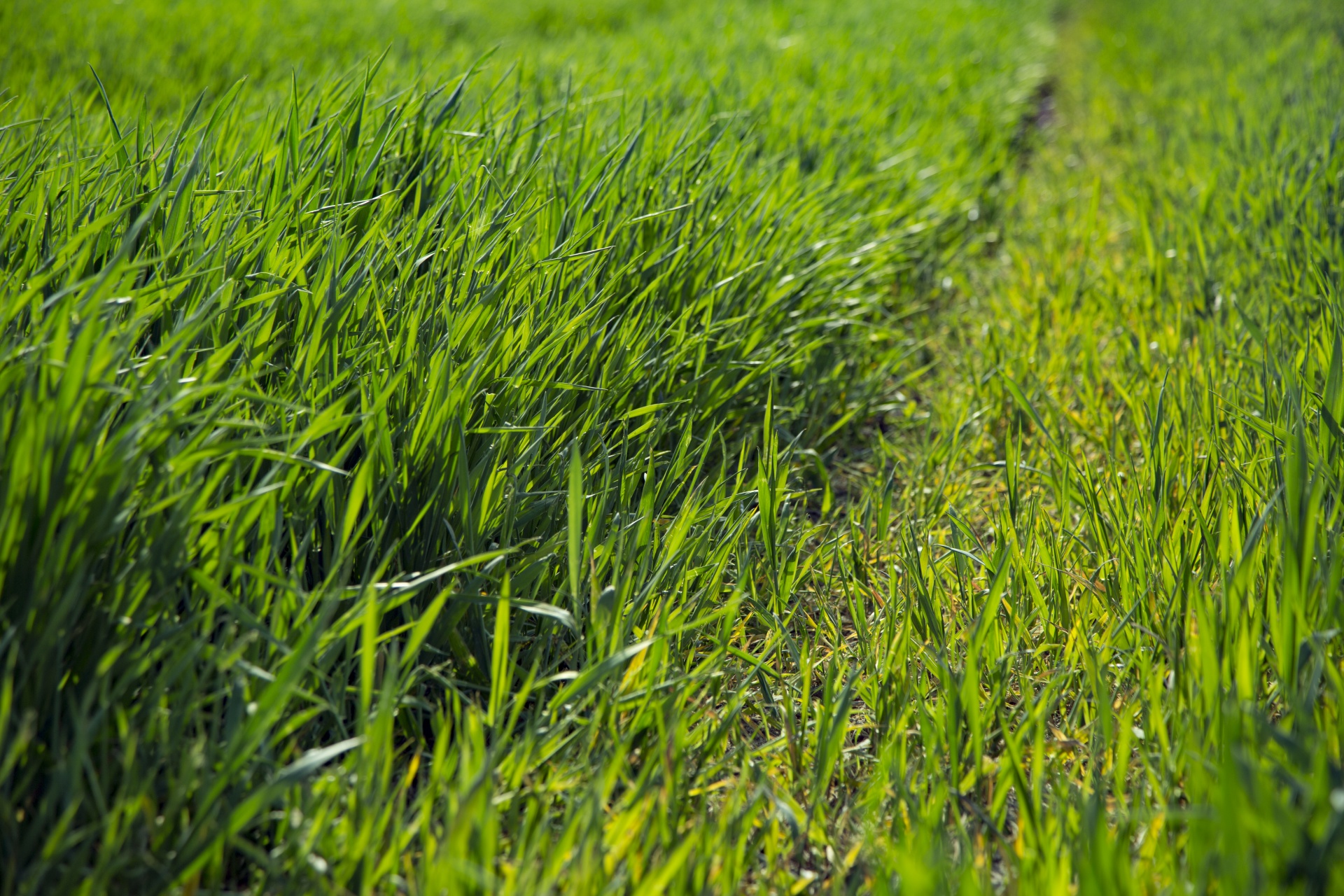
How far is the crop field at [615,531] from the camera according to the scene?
0.96 m

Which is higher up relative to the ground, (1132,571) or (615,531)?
(615,531)

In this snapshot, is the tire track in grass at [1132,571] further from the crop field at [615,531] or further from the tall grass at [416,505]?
the tall grass at [416,505]

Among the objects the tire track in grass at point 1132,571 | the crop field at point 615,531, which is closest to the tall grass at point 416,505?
the crop field at point 615,531

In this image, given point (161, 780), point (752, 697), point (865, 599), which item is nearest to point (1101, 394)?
point (865, 599)

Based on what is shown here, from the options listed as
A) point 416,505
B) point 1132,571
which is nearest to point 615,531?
point 416,505

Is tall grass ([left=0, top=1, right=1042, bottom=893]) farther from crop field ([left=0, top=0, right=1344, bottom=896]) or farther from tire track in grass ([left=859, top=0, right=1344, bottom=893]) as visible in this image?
tire track in grass ([left=859, top=0, right=1344, bottom=893])

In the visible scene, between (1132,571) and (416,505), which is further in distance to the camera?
(1132,571)

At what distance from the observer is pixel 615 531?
57.5 inches

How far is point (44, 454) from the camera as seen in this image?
94cm

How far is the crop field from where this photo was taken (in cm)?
96

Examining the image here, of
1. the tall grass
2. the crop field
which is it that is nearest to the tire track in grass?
the crop field

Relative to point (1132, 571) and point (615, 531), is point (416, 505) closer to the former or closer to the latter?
point (615, 531)

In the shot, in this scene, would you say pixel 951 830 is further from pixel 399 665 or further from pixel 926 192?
pixel 926 192

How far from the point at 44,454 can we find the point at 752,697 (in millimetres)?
980
